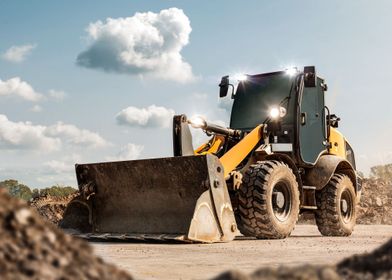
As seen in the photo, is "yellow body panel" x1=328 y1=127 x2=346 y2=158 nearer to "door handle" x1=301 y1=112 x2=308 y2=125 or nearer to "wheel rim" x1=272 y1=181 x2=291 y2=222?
"door handle" x1=301 y1=112 x2=308 y2=125

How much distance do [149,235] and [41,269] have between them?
621 centimetres

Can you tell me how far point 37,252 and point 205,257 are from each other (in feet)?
14.1

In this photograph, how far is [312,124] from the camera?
1083 centimetres

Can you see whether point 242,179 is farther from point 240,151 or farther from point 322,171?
point 322,171

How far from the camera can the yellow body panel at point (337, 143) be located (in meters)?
11.7

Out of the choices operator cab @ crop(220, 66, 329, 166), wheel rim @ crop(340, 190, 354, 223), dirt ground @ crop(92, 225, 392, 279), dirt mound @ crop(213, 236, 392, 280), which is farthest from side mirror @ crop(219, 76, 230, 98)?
dirt mound @ crop(213, 236, 392, 280)

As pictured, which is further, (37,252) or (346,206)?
(346,206)

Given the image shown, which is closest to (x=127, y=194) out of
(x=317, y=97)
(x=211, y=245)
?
(x=211, y=245)

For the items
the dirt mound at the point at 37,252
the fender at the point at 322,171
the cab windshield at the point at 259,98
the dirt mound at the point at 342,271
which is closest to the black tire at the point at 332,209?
the fender at the point at 322,171

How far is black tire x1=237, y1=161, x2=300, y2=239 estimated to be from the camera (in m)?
8.63

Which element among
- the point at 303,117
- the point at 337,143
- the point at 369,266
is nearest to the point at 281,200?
the point at 303,117

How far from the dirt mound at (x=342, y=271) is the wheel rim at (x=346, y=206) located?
350 inches

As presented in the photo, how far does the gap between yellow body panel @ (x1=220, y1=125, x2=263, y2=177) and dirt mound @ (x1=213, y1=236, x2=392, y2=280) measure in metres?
6.15

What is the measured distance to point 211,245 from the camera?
7594mm
